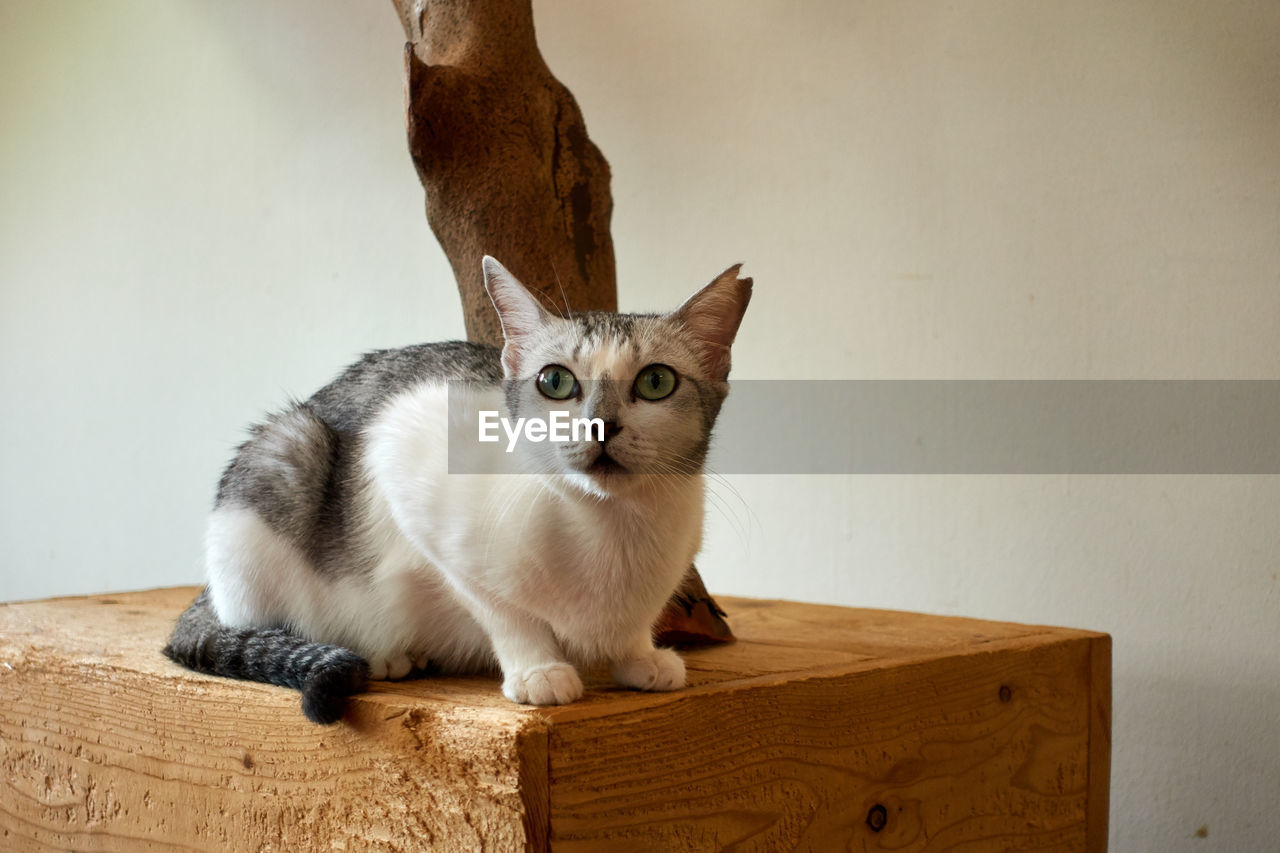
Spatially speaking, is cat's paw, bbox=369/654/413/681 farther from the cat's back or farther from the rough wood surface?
the rough wood surface

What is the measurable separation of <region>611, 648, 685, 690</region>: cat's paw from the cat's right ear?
0.32m

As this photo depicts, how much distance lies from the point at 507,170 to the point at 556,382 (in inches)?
26.6

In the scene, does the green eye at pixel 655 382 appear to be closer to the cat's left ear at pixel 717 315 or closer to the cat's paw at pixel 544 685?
the cat's left ear at pixel 717 315

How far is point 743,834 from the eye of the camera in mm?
944

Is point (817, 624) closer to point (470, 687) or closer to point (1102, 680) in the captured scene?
point (1102, 680)

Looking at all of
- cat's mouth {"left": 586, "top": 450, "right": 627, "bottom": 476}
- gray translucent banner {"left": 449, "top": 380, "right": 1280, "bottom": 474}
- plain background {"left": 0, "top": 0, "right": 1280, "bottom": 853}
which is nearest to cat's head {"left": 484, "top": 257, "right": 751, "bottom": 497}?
Result: cat's mouth {"left": 586, "top": 450, "right": 627, "bottom": 476}

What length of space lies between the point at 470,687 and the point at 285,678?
0.61 ft

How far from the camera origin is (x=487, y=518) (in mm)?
964

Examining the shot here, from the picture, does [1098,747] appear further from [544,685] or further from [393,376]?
[393,376]

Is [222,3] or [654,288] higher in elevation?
[222,3]

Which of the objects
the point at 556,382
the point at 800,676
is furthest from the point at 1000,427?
the point at 556,382

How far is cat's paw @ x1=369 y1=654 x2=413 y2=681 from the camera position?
1049 mm

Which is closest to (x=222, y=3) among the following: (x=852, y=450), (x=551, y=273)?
(x=551, y=273)

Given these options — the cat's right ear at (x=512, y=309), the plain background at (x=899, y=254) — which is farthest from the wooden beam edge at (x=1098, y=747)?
the cat's right ear at (x=512, y=309)
